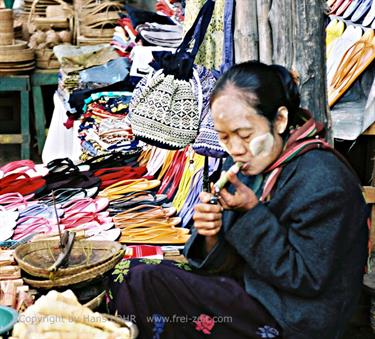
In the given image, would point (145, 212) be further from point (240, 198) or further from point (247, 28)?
point (240, 198)

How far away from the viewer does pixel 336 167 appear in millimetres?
2584

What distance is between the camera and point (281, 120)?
8.78 ft

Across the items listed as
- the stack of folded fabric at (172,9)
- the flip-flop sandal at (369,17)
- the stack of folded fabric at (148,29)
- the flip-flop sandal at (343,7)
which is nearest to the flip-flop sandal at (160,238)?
the flip-flop sandal at (369,17)

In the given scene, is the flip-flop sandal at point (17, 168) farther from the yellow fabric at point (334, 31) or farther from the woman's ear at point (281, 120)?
the woman's ear at point (281, 120)

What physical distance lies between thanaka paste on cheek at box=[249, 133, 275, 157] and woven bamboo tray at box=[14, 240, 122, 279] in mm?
709

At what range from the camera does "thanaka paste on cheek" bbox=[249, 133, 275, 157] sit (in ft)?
8.73

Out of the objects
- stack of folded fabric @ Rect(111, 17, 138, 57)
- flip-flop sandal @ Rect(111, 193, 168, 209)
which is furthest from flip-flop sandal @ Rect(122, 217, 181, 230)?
stack of folded fabric @ Rect(111, 17, 138, 57)

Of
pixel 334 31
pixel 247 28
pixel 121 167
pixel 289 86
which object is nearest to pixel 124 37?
pixel 121 167

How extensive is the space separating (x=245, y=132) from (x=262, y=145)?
7 cm

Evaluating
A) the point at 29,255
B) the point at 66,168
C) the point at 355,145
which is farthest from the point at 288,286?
the point at 66,168

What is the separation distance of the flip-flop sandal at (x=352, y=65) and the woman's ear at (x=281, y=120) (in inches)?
73.9

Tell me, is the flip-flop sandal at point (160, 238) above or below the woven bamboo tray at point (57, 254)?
below

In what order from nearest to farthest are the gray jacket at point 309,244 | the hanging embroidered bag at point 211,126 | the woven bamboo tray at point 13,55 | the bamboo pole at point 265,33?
the gray jacket at point 309,244 < the bamboo pole at point 265,33 < the hanging embroidered bag at point 211,126 < the woven bamboo tray at point 13,55

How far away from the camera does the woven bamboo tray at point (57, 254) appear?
2904mm
